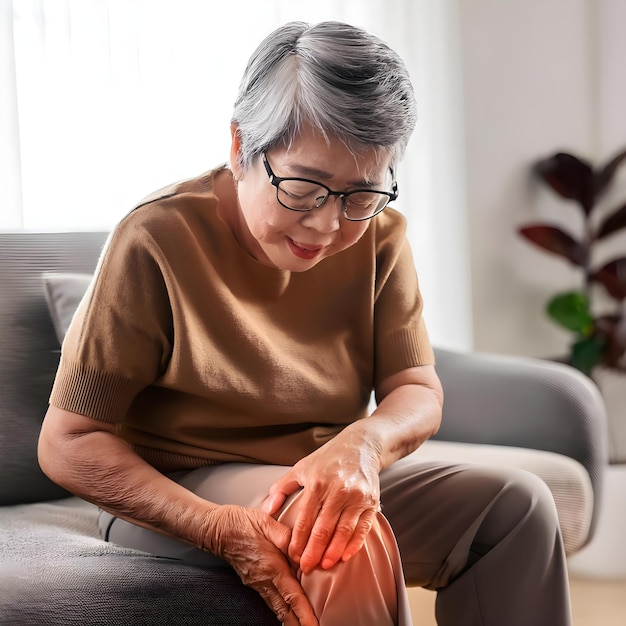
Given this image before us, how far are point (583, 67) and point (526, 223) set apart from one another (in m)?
0.74

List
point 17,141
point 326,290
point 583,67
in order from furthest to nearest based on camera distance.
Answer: point 583,67
point 17,141
point 326,290

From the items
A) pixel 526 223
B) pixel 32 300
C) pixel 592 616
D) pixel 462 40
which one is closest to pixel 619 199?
pixel 526 223

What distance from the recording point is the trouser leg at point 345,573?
105 cm

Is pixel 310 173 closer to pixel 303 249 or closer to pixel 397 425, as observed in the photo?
pixel 303 249

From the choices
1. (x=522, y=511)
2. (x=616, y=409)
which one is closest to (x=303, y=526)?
(x=522, y=511)

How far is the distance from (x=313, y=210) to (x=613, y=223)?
261cm

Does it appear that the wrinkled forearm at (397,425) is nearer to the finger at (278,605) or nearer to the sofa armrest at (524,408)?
the finger at (278,605)

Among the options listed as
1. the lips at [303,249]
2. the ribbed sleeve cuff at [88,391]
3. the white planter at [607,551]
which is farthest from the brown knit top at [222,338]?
the white planter at [607,551]

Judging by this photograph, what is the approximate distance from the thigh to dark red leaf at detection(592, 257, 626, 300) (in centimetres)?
237

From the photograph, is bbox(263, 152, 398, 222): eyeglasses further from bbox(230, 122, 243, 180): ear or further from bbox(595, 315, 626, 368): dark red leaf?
bbox(595, 315, 626, 368): dark red leaf

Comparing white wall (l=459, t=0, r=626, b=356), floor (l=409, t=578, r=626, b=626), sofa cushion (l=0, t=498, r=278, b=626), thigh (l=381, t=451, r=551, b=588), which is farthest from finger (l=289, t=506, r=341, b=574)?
white wall (l=459, t=0, r=626, b=356)

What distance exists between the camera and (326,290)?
1.43m

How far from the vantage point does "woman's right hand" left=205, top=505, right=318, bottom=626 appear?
109 centimetres

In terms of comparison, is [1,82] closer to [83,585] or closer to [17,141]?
[17,141]
